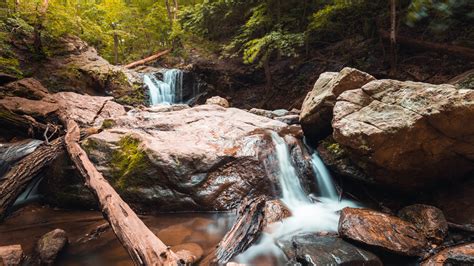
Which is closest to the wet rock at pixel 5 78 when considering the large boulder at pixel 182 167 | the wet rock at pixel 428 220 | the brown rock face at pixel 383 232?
the large boulder at pixel 182 167

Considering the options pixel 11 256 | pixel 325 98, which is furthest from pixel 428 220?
pixel 11 256

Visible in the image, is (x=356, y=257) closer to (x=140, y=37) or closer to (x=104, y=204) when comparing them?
(x=104, y=204)

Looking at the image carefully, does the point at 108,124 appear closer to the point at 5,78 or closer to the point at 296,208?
the point at 5,78

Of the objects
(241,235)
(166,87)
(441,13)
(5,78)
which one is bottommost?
(241,235)

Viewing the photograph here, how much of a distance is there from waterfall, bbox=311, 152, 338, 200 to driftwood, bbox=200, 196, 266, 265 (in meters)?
1.92

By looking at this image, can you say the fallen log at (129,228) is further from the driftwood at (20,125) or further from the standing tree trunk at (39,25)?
the standing tree trunk at (39,25)

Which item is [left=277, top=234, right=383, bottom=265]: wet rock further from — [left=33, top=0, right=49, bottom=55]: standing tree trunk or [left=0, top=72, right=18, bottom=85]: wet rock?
[left=33, top=0, right=49, bottom=55]: standing tree trunk

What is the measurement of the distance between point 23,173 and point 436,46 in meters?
11.1

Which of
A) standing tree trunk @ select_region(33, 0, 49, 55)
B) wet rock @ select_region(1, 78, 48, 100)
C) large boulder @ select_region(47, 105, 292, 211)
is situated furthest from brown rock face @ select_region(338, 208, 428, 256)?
standing tree trunk @ select_region(33, 0, 49, 55)

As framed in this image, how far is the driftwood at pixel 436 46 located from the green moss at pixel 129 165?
901 cm

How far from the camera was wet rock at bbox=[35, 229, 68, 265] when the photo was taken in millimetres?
3400

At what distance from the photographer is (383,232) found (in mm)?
3611

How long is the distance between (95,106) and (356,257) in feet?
26.9

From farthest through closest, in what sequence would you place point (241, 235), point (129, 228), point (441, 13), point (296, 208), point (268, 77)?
point (268, 77), point (441, 13), point (296, 208), point (241, 235), point (129, 228)
